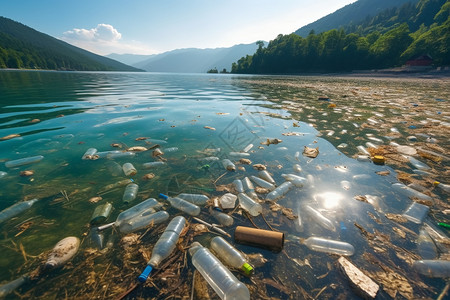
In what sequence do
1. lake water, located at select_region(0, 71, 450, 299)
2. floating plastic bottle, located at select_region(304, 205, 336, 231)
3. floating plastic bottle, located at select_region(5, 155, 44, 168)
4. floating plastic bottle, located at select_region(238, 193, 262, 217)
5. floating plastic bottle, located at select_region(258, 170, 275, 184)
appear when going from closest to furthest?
lake water, located at select_region(0, 71, 450, 299) → floating plastic bottle, located at select_region(304, 205, 336, 231) → floating plastic bottle, located at select_region(238, 193, 262, 217) → floating plastic bottle, located at select_region(258, 170, 275, 184) → floating plastic bottle, located at select_region(5, 155, 44, 168)

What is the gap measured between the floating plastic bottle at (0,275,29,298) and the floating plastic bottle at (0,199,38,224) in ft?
3.70

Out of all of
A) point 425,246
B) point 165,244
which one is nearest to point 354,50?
point 425,246

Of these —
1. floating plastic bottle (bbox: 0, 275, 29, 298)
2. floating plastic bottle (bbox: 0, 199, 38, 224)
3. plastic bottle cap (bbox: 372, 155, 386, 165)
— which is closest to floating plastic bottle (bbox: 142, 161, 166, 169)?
floating plastic bottle (bbox: 0, 199, 38, 224)

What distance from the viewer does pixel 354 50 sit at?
6650 cm

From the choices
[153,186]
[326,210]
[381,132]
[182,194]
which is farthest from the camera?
[381,132]

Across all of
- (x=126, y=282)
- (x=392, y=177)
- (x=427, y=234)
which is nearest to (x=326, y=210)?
(x=427, y=234)

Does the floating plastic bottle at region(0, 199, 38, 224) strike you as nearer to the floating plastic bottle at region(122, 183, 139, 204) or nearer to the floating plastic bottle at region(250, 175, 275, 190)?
the floating plastic bottle at region(122, 183, 139, 204)

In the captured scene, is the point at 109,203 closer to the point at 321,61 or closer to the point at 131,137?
the point at 131,137

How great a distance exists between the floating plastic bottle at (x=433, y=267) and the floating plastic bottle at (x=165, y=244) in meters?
2.43

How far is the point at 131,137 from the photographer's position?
16.7 feet

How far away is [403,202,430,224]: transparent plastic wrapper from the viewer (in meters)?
2.28

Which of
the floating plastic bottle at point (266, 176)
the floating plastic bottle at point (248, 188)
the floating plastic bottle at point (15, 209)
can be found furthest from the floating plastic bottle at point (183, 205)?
the floating plastic bottle at point (15, 209)

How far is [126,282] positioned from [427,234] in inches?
129

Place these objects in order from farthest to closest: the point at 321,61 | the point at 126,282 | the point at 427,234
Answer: the point at 321,61 → the point at 427,234 → the point at 126,282
